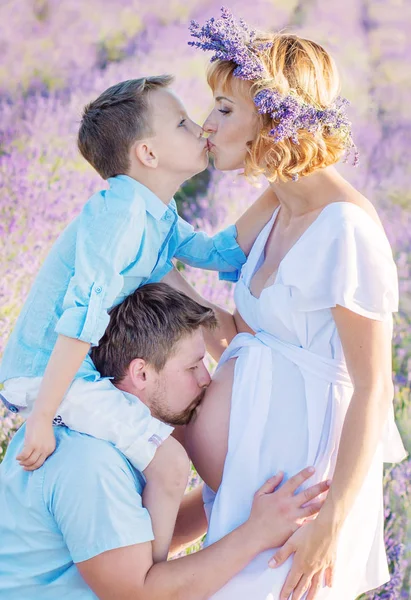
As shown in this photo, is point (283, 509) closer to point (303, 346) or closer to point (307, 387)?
point (307, 387)

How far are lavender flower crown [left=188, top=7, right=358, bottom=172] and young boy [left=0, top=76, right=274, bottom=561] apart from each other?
21cm

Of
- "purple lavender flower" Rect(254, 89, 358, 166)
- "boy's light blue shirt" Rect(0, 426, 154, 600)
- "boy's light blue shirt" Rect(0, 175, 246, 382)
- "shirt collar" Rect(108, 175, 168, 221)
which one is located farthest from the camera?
"shirt collar" Rect(108, 175, 168, 221)

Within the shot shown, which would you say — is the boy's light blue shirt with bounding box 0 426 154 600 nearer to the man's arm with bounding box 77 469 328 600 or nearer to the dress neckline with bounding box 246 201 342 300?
the man's arm with bounding box 77 469 328 600

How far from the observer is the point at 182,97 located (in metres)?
4.45

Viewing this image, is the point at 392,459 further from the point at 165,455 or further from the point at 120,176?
the point at 120,176

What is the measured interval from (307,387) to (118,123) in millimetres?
918

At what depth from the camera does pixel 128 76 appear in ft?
14.7

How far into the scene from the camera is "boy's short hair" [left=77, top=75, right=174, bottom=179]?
235 centimetres

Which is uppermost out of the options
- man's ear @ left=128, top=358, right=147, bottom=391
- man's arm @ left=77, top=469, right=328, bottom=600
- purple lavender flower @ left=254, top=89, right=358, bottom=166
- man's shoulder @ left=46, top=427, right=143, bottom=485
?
purple lavender flower @ left=254, top=89, right=358, bottom=166

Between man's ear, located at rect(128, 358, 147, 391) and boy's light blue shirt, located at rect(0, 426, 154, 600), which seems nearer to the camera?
boy's light blue shirt, located at rect(0, 426, 154, 600)

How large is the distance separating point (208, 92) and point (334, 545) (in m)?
3.07

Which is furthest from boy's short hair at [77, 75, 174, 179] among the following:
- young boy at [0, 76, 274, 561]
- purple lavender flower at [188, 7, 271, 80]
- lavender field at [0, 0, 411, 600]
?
lavender field at [0, 0, 411, 600]

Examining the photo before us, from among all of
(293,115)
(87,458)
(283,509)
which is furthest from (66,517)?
(293,115)

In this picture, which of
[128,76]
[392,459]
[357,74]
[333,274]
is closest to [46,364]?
[333,274]
